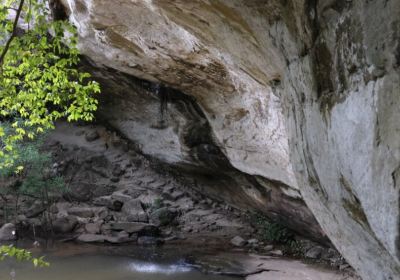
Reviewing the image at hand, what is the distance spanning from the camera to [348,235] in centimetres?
343

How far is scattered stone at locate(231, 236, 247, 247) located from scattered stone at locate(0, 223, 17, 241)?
19.7 ft

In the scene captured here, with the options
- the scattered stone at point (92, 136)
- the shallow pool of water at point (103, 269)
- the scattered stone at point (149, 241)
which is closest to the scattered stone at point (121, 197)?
the scattered stone at point (149, 241)

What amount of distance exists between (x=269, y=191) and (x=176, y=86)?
319cm

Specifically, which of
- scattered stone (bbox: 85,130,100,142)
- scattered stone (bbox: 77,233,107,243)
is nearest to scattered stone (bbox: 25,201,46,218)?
scattered stone (bbox: 77,233,107,243)

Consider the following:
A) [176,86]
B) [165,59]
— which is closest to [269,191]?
[176,86]

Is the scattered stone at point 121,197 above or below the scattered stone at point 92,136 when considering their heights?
below

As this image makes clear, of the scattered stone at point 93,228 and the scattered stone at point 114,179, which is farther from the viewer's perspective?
the scattered stone at point 114,179

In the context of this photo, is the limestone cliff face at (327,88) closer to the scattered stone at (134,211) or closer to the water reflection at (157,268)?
the water reflection at (157,268)

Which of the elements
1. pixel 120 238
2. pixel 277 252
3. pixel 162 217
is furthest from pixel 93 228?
pixel 277 252

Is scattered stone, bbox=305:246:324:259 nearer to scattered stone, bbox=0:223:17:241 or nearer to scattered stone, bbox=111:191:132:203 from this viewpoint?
scattered stone, bbox=111:191:132:203

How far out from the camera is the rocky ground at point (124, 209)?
1152cm

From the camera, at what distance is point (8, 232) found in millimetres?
11766

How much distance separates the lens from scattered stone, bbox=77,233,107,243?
37.9 feet

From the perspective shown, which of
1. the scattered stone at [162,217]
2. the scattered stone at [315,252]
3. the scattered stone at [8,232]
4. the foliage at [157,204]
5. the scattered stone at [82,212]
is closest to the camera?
the scattered stone at [315,252]
